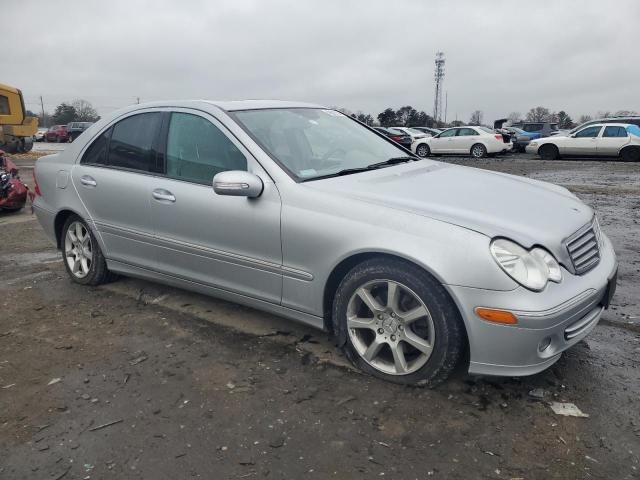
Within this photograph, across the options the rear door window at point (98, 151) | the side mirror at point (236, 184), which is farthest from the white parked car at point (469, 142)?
the side mirror at point (236, 184)

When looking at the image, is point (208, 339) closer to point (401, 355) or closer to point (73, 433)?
point (73, 433)

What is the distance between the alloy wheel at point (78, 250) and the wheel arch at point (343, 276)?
7.90 ft

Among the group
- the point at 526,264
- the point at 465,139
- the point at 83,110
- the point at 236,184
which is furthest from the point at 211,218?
the point at 83,110

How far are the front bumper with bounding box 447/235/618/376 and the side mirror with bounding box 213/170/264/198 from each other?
1.30m

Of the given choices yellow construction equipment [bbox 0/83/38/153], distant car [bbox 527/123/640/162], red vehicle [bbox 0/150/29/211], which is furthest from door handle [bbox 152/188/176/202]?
distant car [bbox 527/123/640/162]

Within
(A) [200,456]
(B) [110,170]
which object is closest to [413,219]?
(A) [200,456]

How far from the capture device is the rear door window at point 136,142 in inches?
159

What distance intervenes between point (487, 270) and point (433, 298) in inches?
12.1

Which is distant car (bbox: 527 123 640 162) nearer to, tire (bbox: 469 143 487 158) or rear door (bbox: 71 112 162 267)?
tire (bbox: 469 143 487 158)

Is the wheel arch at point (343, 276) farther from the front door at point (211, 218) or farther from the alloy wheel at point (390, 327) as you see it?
the front door at point (211, 218)

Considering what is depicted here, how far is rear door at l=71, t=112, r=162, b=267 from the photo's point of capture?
4.03 metres

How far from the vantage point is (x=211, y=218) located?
3.55m

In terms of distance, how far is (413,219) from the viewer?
284 centimetres

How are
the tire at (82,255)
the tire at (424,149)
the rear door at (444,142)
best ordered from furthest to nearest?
the tire at (424,149), the rear door at (444,142), the tire at (82,255)
